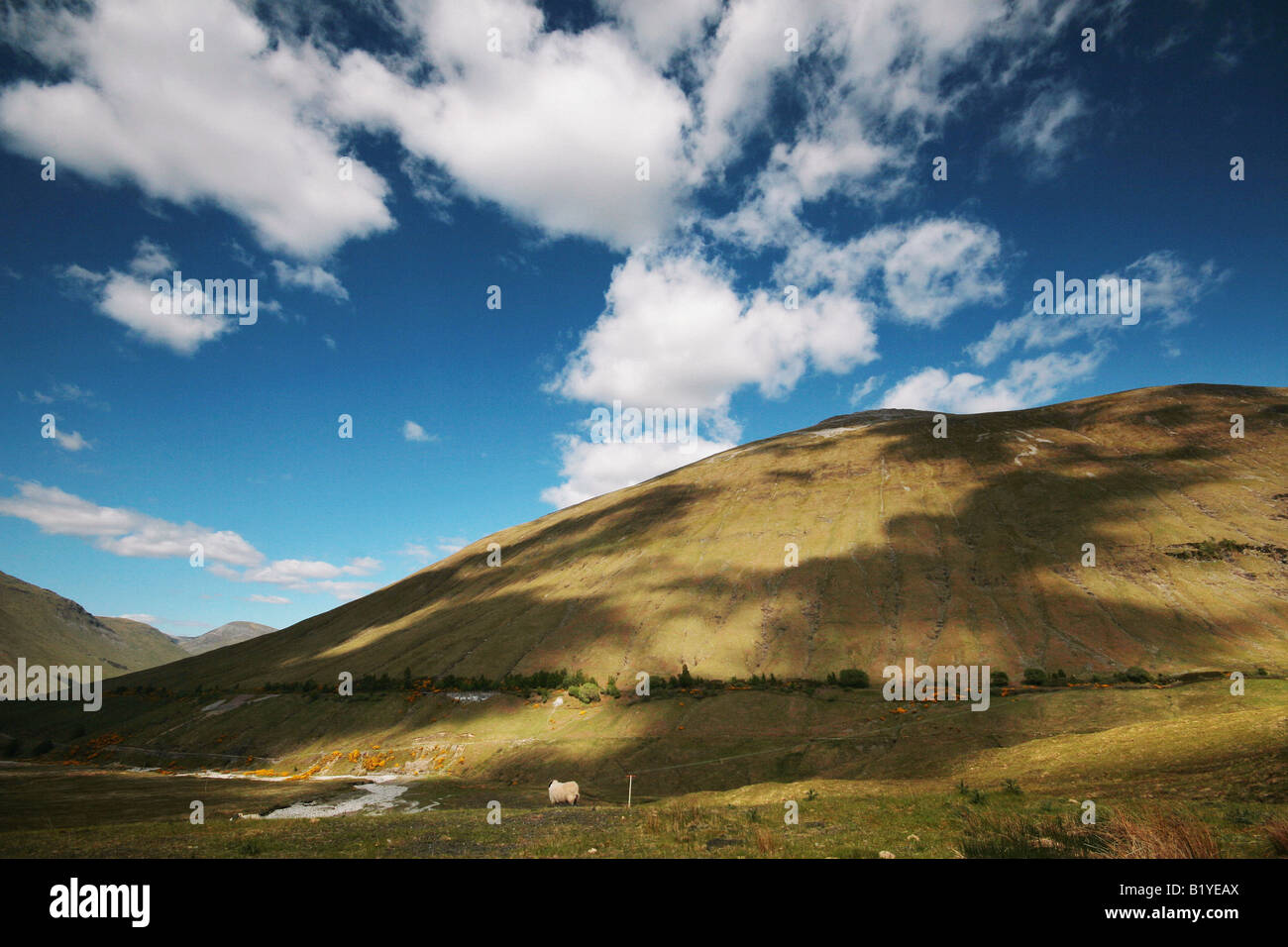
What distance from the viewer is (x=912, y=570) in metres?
87.2

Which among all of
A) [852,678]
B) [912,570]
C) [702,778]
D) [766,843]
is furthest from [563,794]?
[912,570]

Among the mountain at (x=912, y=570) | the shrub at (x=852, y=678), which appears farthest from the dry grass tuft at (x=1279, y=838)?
the mountain at (x=912, y=570)

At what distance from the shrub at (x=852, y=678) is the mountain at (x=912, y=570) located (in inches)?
117

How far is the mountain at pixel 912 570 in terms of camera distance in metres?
67.9

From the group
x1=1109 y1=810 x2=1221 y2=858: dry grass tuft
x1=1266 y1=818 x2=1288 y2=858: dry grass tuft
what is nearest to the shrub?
x1=1109 y1=810 x2=1221 y2=858: dry grass tuft

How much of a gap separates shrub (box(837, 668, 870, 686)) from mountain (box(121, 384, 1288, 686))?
9.76 feet

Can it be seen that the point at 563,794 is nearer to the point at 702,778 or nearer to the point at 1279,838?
the point at 702,778

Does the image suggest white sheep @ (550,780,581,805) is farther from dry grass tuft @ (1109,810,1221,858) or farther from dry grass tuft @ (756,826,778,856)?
dry grass tuft @ (1109,810,1221,858)

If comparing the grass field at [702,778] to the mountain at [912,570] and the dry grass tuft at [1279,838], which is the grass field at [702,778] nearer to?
the dry grass tuft at [1279,838]

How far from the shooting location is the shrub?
64125 millimetres

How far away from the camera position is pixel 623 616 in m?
92.8

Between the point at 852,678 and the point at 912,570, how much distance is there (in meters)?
29.0

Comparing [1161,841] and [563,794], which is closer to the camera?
[1161,841]
